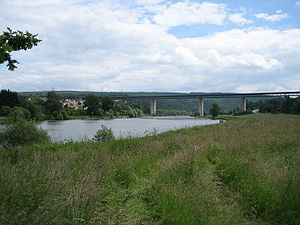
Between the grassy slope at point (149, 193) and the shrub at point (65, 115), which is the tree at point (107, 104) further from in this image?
the grassy slope at point (149, 193)

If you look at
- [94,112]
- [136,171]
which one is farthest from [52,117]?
[136,171]

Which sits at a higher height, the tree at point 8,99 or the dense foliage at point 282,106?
the tree at point 8,99

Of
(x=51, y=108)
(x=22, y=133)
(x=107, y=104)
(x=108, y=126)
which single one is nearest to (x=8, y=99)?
(x=51, y=108)

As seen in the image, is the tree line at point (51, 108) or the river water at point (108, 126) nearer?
the river water at point (108, 126)

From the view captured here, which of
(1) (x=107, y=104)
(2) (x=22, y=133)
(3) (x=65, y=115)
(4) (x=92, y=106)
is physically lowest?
(3) (x=65, y=115)

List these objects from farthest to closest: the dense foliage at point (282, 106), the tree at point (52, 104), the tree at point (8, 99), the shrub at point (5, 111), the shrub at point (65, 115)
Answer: the tree at point (52, 104) < the shrub at point (65, 115) < the tree at point (8, 99) < the shrub at point (5, 111) < the dense foliage at point (282, 106)

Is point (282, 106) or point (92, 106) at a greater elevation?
point (282, 106)

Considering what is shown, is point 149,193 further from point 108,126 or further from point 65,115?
point 65,115

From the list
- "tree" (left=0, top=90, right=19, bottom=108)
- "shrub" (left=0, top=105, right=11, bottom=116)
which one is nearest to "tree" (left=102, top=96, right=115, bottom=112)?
"tree" (left=0, top=90, right=19, bottom=108)

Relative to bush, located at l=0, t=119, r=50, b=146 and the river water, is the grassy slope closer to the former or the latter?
the river water

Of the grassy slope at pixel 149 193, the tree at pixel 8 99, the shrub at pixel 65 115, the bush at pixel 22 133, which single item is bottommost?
the shrub at pixel 65 115

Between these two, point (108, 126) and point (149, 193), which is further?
point (108, 126)

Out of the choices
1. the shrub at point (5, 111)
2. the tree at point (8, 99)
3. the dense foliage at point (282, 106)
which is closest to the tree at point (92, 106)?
the tree at point (8, 99)

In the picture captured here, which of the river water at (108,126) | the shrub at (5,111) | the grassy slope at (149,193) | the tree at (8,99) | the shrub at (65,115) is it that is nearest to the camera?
the grassy slope at (149,193)
